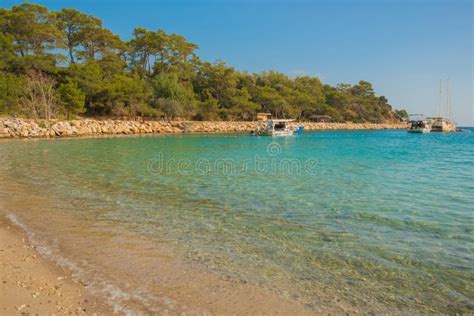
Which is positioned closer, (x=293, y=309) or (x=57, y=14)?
(x=293, y=309)

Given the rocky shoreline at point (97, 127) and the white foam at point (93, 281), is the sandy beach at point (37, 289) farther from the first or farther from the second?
the rocky shoreline at point (97, 127)

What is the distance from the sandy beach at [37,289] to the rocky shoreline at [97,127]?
33311 mm

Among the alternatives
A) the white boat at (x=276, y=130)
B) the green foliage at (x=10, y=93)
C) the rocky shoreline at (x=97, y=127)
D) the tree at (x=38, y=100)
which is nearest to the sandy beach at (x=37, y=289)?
the rocky shoreline at (x=97, y=127)

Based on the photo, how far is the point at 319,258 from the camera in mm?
4734

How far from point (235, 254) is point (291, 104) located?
252ft

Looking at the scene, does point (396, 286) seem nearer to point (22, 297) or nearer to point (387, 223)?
point (387, 223)

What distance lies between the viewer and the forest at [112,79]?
44.0 metres

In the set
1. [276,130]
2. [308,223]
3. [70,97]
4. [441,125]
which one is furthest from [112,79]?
[441,125]

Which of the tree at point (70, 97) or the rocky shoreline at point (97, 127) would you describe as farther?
the tree at point (70, 97)

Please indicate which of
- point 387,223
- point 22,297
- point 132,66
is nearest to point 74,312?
point 22,297

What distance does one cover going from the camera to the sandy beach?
320 centimetres

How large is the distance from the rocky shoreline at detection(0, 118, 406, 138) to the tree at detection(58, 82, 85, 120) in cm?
284

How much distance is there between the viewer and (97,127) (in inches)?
1656

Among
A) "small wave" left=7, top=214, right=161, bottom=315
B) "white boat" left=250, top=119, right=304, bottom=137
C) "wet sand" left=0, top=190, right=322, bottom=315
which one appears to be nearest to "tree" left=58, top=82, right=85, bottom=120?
"white boat" left=250, top=119, right=304, bottom=137
